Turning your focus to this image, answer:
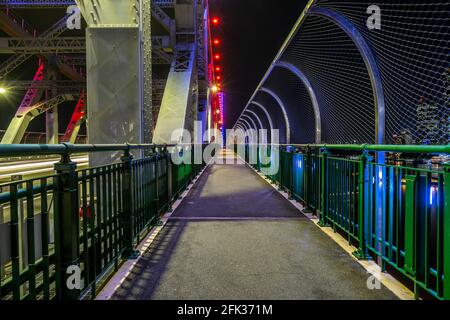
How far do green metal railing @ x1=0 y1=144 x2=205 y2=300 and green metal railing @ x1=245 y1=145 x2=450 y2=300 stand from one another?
2.72 meters

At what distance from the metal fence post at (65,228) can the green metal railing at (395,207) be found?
2707 millimetres

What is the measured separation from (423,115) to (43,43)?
22.6 m

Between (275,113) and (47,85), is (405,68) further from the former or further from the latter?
(47,85)

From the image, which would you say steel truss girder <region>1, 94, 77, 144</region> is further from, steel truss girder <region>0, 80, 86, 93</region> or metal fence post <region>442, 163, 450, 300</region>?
metal fence post <region>442, 163, 450, 300</region>

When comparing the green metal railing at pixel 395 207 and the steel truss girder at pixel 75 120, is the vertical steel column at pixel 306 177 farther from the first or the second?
the steel truss girder at pixel 75 120

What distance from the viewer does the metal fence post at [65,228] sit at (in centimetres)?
224

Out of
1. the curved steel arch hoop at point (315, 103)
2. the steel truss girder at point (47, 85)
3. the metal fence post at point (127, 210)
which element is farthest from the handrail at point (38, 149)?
the steel truss girder at point (47, 85)

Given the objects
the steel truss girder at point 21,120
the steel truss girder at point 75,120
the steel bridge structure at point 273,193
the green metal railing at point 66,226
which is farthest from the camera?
the steel truss girder at point 75,120

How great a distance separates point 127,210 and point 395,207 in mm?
2882

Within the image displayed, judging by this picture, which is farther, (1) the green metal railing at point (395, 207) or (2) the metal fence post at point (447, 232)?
(1) the green metal railing at point (395, 207)

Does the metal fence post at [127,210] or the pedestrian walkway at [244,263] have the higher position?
the metal fence post at [127,210]

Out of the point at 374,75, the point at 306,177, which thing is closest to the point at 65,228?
the point at 306,177

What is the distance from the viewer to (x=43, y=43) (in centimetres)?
2030
